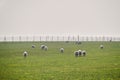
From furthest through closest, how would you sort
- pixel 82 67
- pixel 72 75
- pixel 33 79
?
pixel 82 67, pixel 72 75, pixel 33 79

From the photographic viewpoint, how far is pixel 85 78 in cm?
3534

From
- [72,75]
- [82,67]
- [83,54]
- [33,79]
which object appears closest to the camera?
[33,79]

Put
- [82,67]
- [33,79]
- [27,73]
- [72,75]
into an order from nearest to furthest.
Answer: [33,79] < [72,75] < [27,73] < [82,67]

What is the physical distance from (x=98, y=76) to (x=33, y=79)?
7.02m

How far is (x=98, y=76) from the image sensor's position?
1446 inches

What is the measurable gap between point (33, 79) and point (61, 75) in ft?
13.1

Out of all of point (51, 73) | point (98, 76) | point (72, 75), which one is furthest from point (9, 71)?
point (98, 76)

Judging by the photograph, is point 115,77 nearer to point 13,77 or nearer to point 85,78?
point 85,78

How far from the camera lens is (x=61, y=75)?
37844 mm

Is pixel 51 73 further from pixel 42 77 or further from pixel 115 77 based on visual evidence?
pixel 115 77

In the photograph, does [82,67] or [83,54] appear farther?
[83,54]

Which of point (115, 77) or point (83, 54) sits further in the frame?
point (83, 54)

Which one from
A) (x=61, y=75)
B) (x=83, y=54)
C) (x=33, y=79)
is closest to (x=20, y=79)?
(x=33, y=79)

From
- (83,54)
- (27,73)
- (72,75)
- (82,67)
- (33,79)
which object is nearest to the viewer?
(33,79)
